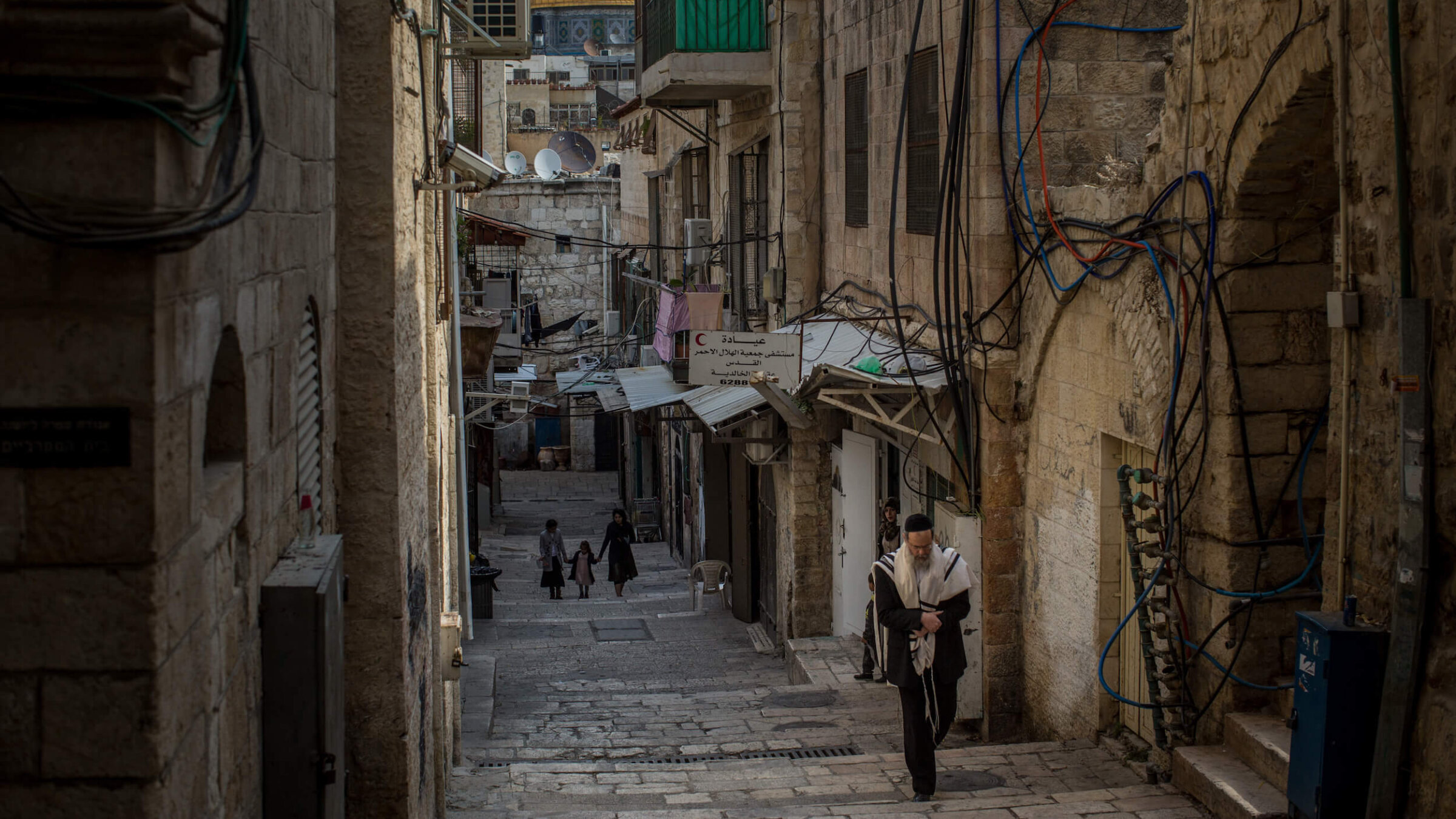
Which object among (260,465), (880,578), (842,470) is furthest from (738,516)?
(260,465)

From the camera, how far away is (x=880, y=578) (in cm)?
709

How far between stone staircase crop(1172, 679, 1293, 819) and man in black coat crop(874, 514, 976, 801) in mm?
1208

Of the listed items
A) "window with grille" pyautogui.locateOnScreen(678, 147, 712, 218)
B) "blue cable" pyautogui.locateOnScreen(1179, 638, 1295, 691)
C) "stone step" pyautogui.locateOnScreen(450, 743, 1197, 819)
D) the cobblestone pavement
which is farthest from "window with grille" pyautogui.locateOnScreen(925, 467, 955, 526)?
"window with grille" pyautogui.locateOnScreen(678, 147, 712, 218)

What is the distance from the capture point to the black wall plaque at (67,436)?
2.58 m

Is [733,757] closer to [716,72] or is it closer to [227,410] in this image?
[227,410]

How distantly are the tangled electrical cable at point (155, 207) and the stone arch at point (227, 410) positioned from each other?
57 cm

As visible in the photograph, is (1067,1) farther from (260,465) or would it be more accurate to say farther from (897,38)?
(260,465)

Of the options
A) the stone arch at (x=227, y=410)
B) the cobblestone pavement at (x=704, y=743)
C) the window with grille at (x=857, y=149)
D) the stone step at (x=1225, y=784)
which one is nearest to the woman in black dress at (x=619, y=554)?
the cobblestone pavement at (x=704, y=743)

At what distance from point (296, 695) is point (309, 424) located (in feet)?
3.69

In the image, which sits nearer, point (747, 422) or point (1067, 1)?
point (1067, 1)

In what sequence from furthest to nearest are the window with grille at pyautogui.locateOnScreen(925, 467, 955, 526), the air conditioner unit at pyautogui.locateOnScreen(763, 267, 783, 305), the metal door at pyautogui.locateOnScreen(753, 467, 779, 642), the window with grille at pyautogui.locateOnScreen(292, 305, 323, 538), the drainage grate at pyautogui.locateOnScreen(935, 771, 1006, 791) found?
the metal door at pyautogui.locateOnScreen(753, 467, 779, 642) < the air conditioner unit at pyautogui.locateOnScreen(763, 267, 783, 305) < the window with grille at pyautogui.locateOnScreen(925, 467, 955, 526) < the drainage grate at pyautogui.locateOnScreen(935, 771, 1006, 791) < the window with grille at pyautogui.locateOnScreen(292, 305, 323, 538)

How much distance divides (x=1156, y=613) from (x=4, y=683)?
18.9 feet

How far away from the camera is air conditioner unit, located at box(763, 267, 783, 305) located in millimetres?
14375

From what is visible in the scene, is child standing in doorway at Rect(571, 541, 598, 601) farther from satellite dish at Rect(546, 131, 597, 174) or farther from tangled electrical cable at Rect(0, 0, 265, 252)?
satellite dish at Rect(546, 131, 597, 174)
